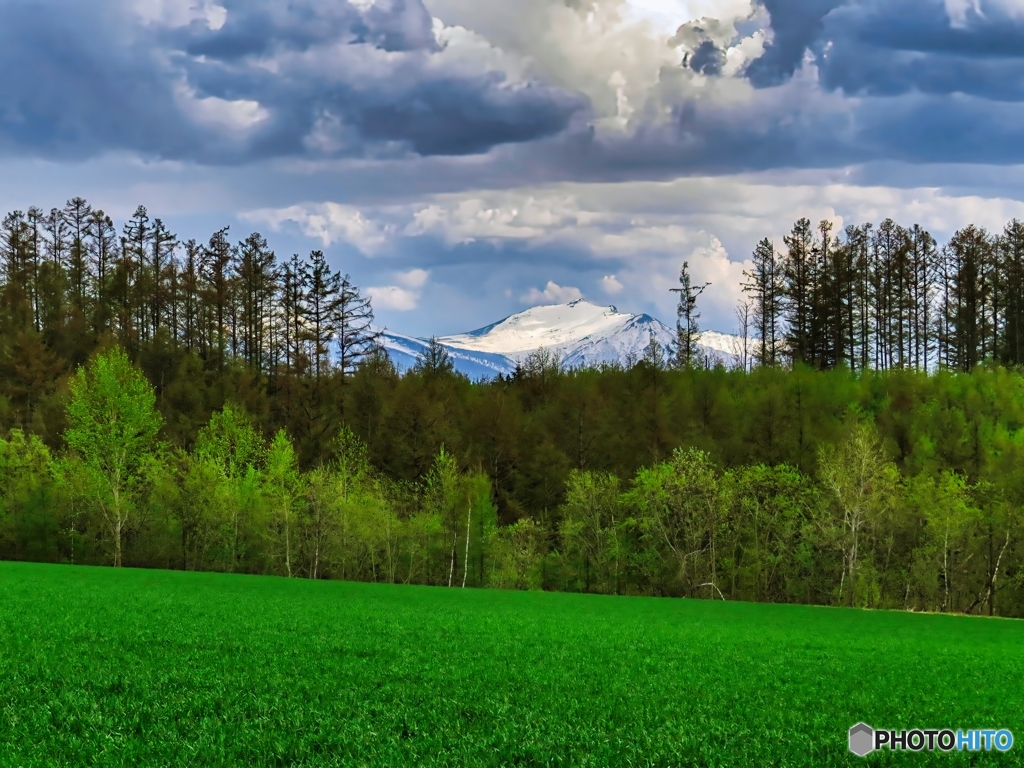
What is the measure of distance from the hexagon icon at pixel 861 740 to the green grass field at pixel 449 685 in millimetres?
311

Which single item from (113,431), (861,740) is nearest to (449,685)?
(861,740)

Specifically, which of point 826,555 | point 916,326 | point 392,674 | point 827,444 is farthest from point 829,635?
point 916,326

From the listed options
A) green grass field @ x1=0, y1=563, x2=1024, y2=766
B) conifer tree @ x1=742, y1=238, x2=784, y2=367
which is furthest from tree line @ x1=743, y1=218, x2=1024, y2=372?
green grass field @ x1=0, y1=563, x2=1024, y2=766

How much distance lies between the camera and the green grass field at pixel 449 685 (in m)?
16.8

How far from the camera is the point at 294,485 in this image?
89.1 meters

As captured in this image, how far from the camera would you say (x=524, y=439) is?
114438mm

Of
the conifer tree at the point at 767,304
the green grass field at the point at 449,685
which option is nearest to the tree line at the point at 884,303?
the conifer tree at the point at 767,304

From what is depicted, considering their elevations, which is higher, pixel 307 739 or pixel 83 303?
pixel 83 303

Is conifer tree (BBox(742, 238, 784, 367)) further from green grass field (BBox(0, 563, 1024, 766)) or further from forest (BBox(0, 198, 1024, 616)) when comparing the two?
green grass field (BBox(0, 563, 1024, 766))

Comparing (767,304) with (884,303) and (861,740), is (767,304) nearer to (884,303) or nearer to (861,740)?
(884,303)

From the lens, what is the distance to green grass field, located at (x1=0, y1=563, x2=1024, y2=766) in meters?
16.8

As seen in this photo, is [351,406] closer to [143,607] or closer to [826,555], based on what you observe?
[826,555]

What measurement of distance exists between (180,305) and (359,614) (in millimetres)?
87255

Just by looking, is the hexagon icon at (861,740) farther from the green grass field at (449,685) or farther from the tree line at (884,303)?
the tree line at (884,303)
